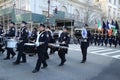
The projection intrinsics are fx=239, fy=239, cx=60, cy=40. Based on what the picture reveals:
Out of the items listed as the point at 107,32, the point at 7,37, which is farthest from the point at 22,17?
the point at 7,37

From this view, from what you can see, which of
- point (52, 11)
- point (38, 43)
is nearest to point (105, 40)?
point (52, 11)

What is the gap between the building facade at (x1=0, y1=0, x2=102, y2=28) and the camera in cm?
3039

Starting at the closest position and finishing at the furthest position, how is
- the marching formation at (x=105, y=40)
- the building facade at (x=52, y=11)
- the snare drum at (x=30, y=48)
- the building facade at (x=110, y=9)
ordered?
the snare drum at (x=30, y=48), the marching formation at (x=105, y=40), the building facade at (x=52, y=11), the building facade at (x=110, y=9)

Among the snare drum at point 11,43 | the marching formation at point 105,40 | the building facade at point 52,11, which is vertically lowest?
the marching formation at point 105,40

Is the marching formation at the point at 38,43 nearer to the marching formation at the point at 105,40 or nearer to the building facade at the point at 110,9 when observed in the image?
the marching formation at the point at 105,40

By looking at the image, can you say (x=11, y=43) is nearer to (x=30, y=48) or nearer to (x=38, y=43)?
(x=30, y=48)

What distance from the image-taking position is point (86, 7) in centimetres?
5175

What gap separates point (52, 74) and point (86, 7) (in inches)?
1747

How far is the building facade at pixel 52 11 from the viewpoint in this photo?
30391 millimetres

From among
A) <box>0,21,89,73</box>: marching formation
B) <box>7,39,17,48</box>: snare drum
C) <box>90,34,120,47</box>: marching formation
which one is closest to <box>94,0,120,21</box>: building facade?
<box>90,34,120,47</box>: marching formation

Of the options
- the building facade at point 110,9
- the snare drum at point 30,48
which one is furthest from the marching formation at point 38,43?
the building facade at point 110,9

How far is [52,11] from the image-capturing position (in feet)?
128

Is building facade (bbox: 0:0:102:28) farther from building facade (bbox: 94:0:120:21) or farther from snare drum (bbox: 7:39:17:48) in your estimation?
snare drum (bbox: 7:39:17:48)

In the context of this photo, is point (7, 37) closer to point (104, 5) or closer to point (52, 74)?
point (52, 74)
